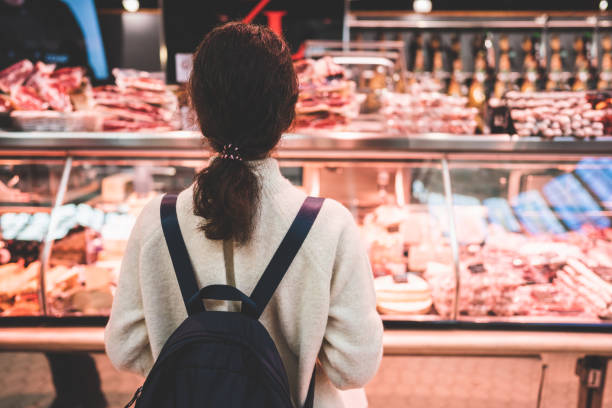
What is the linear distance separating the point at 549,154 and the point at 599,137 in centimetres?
23

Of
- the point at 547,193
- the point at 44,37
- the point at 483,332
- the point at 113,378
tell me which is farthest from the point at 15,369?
the point at 44,37

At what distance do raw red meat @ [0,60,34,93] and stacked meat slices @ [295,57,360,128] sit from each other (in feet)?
5.39

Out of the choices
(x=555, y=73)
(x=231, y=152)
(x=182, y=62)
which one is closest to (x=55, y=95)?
(x=182, y=62)

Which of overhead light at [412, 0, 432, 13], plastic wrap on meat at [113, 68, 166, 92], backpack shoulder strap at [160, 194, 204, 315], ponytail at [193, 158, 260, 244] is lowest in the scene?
backpack shoulder strap at [160, 194, 204, 315]

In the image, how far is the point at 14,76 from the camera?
2570 millimetres

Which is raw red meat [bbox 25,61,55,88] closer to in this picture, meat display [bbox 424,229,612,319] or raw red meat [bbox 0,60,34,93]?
raw red meat [bbox 0,60,34,93]

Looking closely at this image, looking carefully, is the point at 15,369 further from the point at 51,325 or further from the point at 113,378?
the point at 113,378

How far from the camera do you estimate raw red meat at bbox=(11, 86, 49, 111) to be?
244 cm

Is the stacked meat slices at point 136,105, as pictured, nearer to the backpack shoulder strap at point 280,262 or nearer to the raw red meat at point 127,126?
the raw red meat at point 127,126

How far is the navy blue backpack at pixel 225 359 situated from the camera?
0.94 meters

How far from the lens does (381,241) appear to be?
8.48 feet

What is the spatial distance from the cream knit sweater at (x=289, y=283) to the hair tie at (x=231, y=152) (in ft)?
0.16

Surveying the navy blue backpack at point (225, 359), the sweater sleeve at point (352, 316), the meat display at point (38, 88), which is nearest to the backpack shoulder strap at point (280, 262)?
the navy blue backpack at point (225, 359)

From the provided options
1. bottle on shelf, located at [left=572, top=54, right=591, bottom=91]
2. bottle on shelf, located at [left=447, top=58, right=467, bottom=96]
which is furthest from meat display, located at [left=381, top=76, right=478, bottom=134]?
bottle on shelf, located at [left=572, top=54, right=591, bottom=91]
